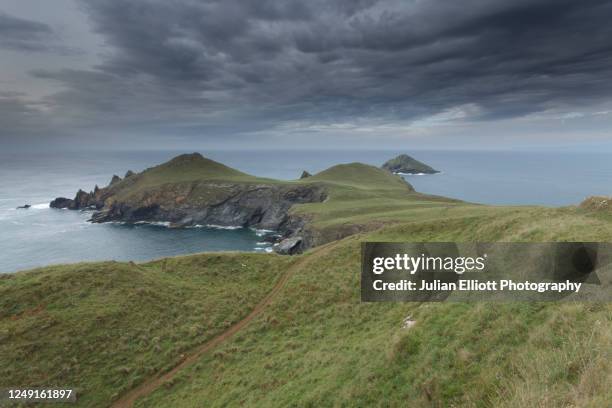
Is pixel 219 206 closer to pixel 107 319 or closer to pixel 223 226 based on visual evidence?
pixel 223 226

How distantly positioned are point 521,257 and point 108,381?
1199 inches

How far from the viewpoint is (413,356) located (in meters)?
15.0

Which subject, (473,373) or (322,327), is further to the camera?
(322,327)

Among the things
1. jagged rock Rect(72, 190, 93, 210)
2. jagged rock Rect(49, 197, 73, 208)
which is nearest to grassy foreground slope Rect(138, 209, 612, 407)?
jagged rock Rect(72, 190, 93, 210)

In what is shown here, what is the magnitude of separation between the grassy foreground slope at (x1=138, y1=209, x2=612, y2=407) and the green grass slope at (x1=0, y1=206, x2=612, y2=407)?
0.24 feet

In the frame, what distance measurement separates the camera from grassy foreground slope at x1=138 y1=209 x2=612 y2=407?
10161 millimetres

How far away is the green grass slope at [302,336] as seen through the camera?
37.6 ft

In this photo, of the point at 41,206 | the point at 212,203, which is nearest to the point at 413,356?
the point at 212,203

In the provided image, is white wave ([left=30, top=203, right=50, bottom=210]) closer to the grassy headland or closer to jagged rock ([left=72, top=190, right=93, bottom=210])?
jagged rock ([left=72, top=190, right=93, bottom=210])

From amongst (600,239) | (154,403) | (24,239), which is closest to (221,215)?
(24,239)

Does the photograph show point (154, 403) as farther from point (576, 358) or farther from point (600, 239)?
point (600, 239)

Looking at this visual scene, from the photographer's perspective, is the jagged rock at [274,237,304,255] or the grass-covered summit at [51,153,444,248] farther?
the grass-covered summit at [51,153,444,248]

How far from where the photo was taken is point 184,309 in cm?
3148

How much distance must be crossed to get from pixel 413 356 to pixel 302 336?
43.6 ft
